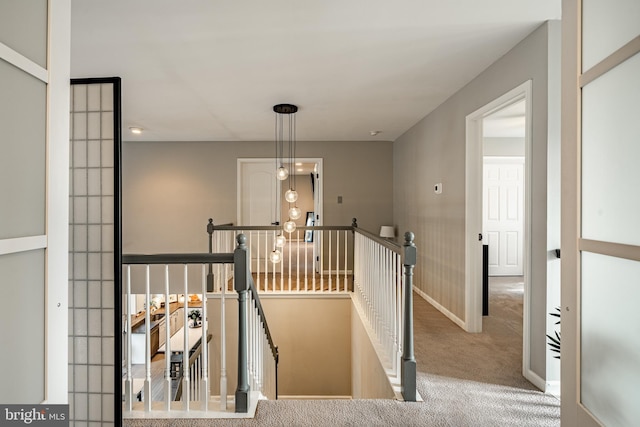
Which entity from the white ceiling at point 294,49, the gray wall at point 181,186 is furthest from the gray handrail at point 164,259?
the gray wall at point 181,186

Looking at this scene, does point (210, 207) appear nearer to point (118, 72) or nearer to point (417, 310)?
point (118, 72)

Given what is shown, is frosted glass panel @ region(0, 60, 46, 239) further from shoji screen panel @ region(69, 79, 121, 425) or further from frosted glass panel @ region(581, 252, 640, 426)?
frosted glass panel @ region(581, 252, 640, 426)

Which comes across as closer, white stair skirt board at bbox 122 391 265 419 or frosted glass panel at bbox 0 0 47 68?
frosted glass panel at bbox 0 0 47 68

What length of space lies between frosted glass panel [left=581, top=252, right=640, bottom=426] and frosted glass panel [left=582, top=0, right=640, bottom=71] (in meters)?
0.46

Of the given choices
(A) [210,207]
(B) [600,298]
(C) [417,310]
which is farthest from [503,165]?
(B) [600,298]

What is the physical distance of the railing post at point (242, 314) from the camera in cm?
184

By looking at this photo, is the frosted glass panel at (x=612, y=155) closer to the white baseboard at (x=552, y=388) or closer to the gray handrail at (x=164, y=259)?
the gray handrail at (x=164, y=259)

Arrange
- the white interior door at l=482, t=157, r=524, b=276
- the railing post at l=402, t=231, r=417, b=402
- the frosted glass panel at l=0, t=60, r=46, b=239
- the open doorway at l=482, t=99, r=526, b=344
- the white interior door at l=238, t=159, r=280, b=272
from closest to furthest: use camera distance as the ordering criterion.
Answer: the frosted glass panel at l=0, t=60, r=46, b=239 < the railing post at l=402, t=231, r=417, b=402 < the open doorway at l=482, t=99, r=526, b=344 < the white interior door at l=482, t=157, r=524, b=276 < the white interior door at l=238, t=159, r=280, b=272

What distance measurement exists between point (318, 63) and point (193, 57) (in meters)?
1.07

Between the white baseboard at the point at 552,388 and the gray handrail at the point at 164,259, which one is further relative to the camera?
the white baseboard at the point at 552,388

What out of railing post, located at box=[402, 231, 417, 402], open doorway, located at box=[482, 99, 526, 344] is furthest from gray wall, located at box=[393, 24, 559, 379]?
open doorway, located at box=[482, 99, 526, 344]

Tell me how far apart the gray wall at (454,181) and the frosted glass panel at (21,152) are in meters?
2.63

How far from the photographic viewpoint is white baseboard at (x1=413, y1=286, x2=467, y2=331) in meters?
3.48

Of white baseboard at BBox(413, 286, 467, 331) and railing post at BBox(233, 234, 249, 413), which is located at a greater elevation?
railing post at BBox(233, 234, 249, 413)
